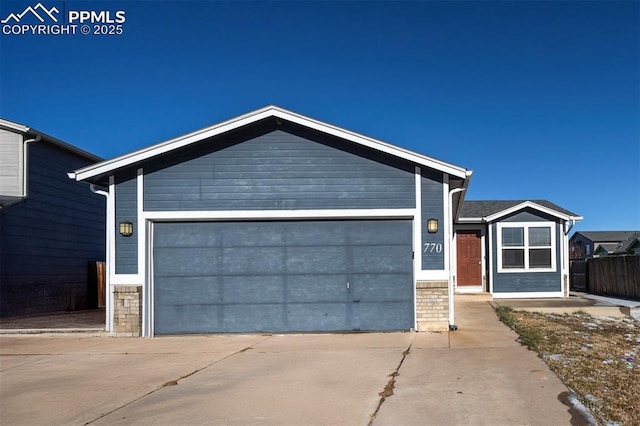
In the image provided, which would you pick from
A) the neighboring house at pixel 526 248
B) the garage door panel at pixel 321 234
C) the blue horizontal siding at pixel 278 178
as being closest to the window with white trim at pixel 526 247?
the neighboring house at pixel 526 248

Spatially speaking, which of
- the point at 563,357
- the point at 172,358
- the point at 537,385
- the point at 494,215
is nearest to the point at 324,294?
the point at 172,358

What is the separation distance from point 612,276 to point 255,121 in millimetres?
13884

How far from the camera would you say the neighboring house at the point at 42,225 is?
15.5 m

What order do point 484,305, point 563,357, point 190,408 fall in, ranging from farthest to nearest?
point 484,305 → point 563,357 → point 190,408

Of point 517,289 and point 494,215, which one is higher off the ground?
point 494,215

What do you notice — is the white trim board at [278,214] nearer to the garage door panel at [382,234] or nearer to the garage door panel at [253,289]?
the garage door panel at [382,234]

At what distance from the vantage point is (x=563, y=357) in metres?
8.66

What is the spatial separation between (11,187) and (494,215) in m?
13.8

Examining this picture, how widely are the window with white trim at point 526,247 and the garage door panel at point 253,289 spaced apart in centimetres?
943

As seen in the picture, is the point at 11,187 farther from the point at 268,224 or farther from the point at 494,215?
the point at 494,215

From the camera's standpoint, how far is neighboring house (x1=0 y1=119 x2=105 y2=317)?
1552cm

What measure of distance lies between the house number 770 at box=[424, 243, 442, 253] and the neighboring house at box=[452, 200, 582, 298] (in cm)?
751

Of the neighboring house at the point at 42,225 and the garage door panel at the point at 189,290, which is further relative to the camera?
the neighboring house at the point at 42,225

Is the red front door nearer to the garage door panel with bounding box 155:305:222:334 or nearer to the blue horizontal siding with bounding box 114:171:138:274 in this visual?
the garage door panel with bounding box 155:305:222:334
